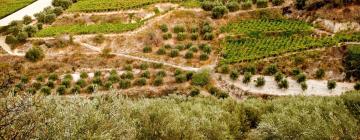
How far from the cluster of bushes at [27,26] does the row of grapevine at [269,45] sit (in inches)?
949

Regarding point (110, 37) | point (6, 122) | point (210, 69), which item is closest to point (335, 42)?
point (210, 69)

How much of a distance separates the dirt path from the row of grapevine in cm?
418

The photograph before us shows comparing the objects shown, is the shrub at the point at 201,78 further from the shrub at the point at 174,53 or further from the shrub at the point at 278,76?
the shrub at the point at 278,76

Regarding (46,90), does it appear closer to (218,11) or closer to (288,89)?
(218,11)

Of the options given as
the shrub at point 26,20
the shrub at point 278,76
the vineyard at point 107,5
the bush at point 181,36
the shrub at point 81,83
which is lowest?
the shrub at point 81,83

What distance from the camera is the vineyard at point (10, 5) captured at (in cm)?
7569

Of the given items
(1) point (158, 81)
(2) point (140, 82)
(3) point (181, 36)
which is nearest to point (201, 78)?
(1) point (158, 81)

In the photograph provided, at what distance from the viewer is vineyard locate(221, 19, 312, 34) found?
64812mm

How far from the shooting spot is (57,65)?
62.7 metres

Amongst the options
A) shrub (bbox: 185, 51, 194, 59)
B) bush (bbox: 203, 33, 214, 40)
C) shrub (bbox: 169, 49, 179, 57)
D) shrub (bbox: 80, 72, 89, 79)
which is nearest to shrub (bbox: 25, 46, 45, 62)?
shrub (bbox: 80, 72, 89, 79)

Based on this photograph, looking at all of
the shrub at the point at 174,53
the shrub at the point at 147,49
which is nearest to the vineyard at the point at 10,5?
the shrub at the point at 147,49

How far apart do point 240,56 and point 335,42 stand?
10.4 meters

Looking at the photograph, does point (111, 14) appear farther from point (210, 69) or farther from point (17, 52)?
point (210, 69)

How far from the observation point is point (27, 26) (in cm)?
6881
